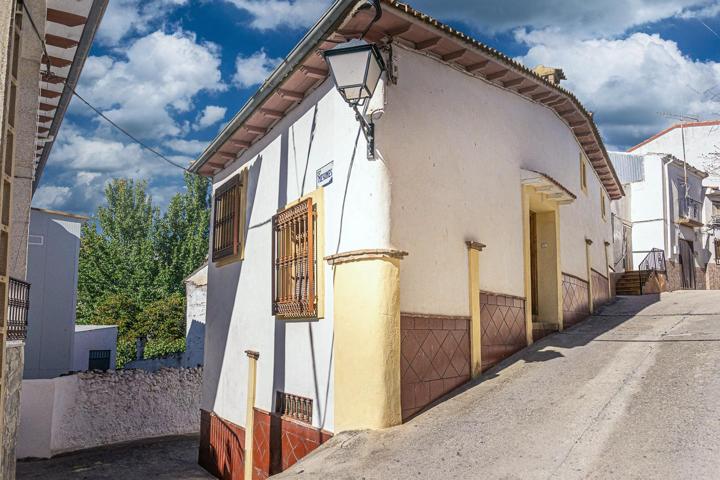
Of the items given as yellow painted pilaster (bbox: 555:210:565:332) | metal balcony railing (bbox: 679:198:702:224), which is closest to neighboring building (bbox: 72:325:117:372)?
yellow painted pilaster (bbox: 555:210:565:332)

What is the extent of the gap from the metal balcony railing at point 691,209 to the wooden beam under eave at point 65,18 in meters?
25.5

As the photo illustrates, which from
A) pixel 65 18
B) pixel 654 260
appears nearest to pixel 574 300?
pixel 65 18

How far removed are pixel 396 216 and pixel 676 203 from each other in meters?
23.4

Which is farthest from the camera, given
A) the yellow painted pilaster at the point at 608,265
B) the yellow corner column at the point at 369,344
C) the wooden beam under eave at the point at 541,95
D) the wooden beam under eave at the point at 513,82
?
the yellow painted pilaster at the point at 608,265

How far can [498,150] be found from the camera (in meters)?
9.14

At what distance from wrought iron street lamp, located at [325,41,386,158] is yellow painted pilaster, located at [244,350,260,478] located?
16.0ft

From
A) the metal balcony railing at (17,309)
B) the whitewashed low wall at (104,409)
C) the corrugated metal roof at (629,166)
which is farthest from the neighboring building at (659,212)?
the metal balcony railing at (17,309)

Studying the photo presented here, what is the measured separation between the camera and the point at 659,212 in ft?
84.6

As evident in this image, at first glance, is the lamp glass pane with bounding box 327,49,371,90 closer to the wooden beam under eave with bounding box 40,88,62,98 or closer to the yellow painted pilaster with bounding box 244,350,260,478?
the yellow painted pilaster with bounding box 244,350,260,478

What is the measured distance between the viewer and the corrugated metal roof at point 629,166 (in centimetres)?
2634

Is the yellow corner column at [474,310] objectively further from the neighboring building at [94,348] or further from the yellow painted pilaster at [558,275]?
the neighboring building at [94,348]

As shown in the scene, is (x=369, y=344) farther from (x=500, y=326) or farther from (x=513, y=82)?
(x=513, y=82)

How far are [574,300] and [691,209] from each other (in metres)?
18.9

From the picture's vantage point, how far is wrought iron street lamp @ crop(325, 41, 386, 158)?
6.65 m
